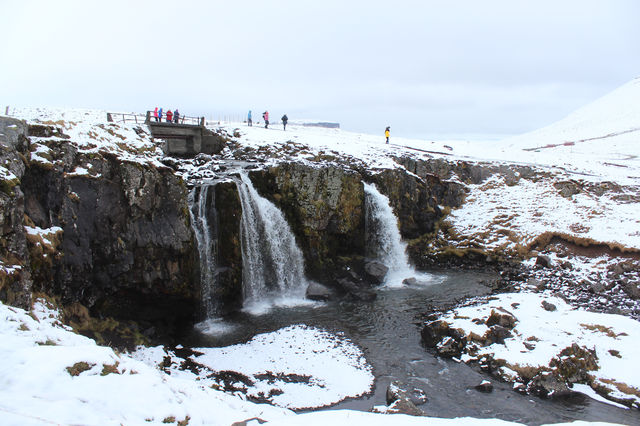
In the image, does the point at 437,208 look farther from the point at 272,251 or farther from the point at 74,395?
the point at 74,395

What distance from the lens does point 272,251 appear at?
83.4 feet

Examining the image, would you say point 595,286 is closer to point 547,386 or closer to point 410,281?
point 410,281

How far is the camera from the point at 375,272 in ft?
90.2

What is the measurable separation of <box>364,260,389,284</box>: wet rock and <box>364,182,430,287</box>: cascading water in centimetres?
212

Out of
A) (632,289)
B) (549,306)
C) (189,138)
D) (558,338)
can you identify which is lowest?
(558,338)

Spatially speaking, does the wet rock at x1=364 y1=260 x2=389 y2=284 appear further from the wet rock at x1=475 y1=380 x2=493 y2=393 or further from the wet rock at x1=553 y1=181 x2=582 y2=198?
the wet rock at x1=553 y1=181 x2=582 y2=198

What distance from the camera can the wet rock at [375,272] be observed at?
27312mm

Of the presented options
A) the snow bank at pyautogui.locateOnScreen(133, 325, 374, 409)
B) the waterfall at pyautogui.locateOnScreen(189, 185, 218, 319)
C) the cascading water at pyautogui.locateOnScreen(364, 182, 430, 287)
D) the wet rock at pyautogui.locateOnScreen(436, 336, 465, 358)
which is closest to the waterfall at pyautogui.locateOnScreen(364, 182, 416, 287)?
the cascading water at pyautogui.locateOnScreen(364, 182, 430, 287)

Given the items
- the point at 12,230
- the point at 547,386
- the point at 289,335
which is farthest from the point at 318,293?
the point at 12,230

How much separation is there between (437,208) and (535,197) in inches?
360

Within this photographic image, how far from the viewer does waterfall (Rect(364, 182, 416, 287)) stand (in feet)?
100

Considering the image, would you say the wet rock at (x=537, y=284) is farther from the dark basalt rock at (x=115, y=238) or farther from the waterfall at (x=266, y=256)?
the dark basalt rock at (x=115, y=238)

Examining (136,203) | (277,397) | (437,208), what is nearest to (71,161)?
(136,203)

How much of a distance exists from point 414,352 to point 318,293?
7.76 meters
